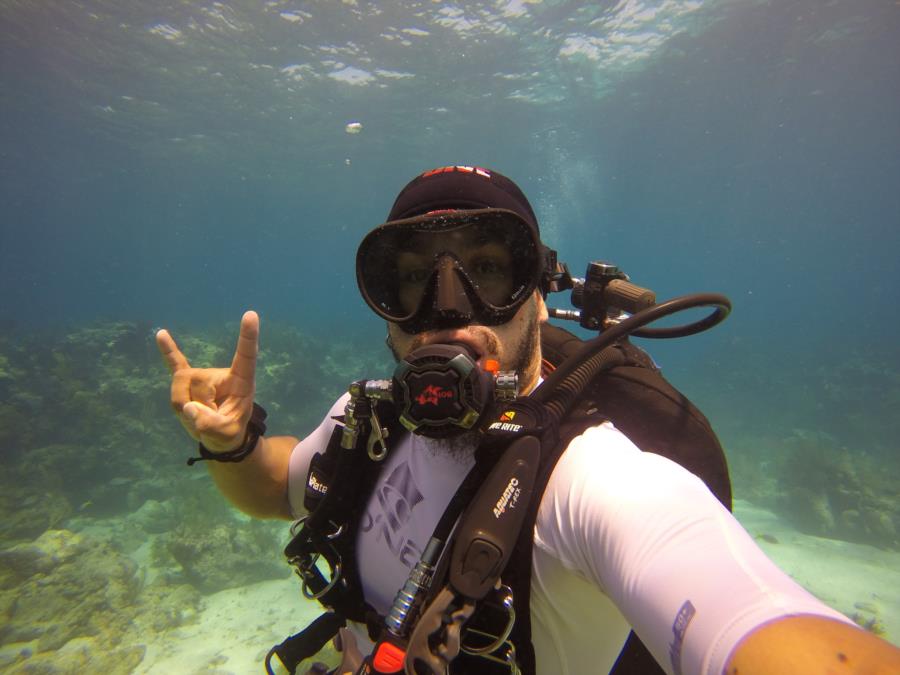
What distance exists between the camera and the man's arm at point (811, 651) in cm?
86

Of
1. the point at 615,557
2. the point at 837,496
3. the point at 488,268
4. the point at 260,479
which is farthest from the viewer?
the point at 837,496

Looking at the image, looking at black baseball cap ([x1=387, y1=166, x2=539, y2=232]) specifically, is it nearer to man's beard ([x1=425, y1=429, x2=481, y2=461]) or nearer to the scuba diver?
the scuba diver

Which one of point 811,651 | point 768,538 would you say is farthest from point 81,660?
A: point 768,538

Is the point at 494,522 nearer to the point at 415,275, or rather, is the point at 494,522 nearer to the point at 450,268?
the point at 450,268

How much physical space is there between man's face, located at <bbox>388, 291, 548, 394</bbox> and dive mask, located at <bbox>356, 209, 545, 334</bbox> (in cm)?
4

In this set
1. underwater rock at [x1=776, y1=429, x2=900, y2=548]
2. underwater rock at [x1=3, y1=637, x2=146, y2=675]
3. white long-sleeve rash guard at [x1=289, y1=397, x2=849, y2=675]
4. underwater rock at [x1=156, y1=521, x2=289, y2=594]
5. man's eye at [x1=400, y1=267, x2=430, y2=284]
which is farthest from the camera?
underwater rock at [x1=776, y1=429, x2=900, y2=548]

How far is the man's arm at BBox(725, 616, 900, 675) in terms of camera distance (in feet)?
2.83

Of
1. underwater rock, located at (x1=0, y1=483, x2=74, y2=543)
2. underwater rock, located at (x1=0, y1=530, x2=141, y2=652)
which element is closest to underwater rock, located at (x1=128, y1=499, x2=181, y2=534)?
underwater rock, located at (x1=0, y1=483, x2=74, y2=543)

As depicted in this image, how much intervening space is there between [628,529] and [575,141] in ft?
116

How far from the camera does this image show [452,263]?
2047 millimetres

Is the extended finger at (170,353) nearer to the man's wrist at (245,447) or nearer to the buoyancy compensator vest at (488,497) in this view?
the man's wrist at (245,447)

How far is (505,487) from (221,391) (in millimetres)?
1537

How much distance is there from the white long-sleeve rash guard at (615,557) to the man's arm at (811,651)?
0.02m

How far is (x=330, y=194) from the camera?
51.6 m
